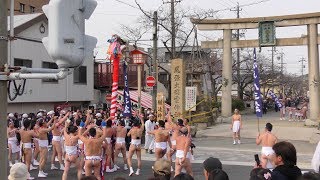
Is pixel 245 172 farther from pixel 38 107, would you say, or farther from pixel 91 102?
pixel 91 102

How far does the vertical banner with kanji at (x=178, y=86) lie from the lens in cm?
2145

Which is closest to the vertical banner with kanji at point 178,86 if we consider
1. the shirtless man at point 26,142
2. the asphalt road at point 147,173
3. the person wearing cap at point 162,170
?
the asphalt road at point 147,173

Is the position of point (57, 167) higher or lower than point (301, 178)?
lower

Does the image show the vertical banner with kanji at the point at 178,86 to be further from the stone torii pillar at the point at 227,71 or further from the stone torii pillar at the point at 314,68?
the stone torii pillar at the point at 314,68

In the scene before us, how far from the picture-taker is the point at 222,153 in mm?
17734

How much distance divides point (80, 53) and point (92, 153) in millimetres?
6710

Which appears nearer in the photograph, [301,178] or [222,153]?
[301,178]

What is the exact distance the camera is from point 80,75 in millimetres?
31406

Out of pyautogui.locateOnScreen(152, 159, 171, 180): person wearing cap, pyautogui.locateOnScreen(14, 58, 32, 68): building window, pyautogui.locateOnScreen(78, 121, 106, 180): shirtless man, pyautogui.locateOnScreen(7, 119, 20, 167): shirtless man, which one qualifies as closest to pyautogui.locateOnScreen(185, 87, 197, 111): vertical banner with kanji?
pyautogui.locateOnScreen(14, 58, 32, 68): building window

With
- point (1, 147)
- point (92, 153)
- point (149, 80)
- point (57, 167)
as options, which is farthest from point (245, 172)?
point (1, 147)

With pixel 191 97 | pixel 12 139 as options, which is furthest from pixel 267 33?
pixel 12 139

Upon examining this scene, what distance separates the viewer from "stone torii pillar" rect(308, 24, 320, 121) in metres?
27.5

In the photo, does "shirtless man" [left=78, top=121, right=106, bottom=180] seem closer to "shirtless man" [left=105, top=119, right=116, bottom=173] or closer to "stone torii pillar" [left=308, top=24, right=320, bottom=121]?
"shirtless man" [left=105, top=119, right=116, bottom=173]

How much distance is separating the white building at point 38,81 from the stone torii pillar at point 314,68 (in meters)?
16.5
